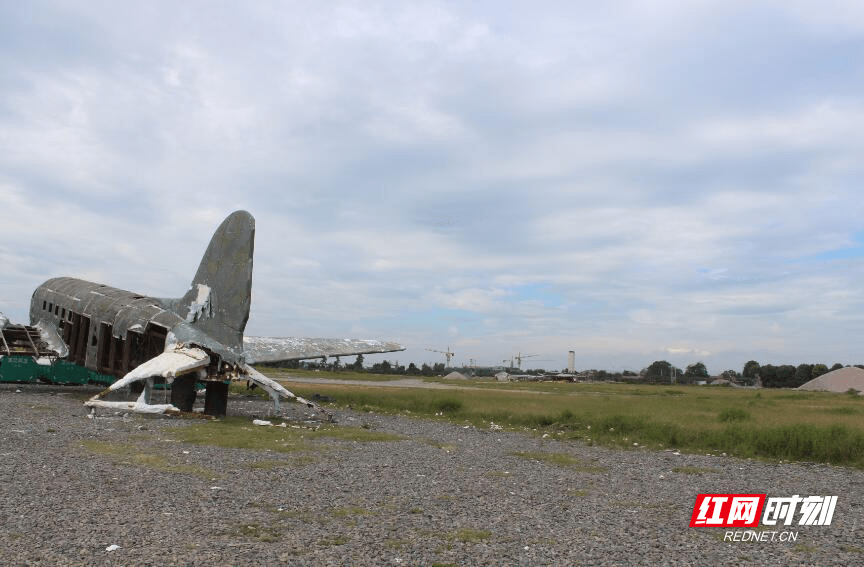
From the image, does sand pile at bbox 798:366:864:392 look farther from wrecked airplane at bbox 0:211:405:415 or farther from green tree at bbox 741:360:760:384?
wrecked airplane at bbox 0:211:405:415

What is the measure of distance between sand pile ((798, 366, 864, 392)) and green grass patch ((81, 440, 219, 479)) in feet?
318

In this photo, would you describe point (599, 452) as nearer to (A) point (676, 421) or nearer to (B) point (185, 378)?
(A) point (676, 421)

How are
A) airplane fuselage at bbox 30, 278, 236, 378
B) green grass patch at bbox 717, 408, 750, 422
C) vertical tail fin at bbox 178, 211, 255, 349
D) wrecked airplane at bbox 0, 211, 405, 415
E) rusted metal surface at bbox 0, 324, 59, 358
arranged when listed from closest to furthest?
wrecked airplane at bbox 0, 211, 405, 415, vertical tail fin at bbox 178, 211, 255, 349, airplane fuselage at bbox 30, 278, 236, 378, green grass patch at bbox 717, 408, 750, 422, rusted metal surface at bbox 0, 324, 59, 358

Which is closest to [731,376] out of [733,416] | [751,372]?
[751,372]

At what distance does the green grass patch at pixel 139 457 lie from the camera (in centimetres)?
1089

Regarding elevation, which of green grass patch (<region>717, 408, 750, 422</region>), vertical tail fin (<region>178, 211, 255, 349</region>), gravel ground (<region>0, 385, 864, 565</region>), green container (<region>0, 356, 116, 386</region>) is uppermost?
vertical tail fin (<region>178, 211, 255, 349</region>)

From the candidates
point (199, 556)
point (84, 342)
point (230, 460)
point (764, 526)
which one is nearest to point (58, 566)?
point (199, 556)

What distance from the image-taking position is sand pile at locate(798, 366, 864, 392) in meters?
88.8

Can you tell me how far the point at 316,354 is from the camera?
67.6ft

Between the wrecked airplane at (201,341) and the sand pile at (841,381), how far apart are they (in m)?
90.3

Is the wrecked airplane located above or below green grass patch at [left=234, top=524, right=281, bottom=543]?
above

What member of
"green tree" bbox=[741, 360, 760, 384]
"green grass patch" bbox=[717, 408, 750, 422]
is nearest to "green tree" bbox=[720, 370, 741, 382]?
"green tree" bbox=[741, 360, 760, 384]

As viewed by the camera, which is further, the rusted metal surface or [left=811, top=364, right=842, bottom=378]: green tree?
[left=811, top=364, right=842, bottom=378]: green tree

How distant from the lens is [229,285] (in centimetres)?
1975
